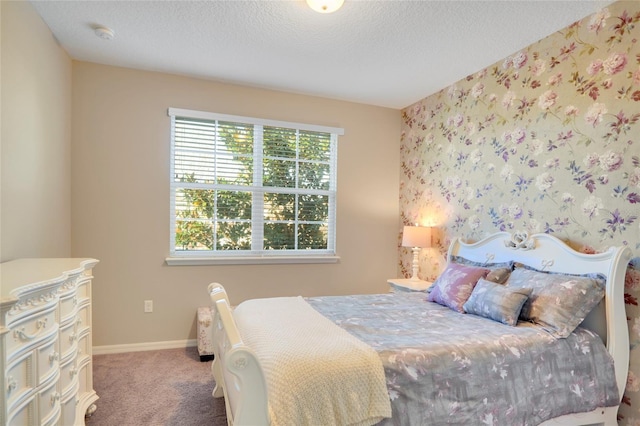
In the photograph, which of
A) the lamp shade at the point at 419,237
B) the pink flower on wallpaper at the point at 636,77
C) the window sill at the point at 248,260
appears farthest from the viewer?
the lamp shade at the point at 419,237

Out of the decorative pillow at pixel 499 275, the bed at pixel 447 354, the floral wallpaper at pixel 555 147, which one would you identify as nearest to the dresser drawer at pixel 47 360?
the bed at pixel 447 354

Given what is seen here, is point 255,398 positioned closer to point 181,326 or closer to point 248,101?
point 181,326

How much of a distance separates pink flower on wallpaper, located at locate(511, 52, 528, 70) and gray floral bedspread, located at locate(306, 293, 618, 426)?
6.64 ft

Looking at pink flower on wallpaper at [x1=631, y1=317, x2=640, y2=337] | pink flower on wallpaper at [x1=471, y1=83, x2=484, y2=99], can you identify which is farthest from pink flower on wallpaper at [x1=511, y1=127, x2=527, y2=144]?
pink flower on wallpaper at [x1=631, y1=317, x2=640, y2=337]

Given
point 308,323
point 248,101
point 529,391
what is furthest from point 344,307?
point 248,101

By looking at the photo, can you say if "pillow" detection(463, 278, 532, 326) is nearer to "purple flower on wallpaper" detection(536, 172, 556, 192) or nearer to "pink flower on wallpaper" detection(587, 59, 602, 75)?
"purple flower on wallpaper" detection(536, 172, 556, 192)

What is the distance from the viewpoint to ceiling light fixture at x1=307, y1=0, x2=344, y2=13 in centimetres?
211

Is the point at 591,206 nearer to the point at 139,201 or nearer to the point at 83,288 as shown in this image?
the point at 83,288

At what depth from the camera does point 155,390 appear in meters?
2.53

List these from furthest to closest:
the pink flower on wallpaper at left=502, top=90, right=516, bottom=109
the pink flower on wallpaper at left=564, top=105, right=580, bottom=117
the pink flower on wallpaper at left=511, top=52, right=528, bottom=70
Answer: the pink flower on wallpaper at left=502, top=90, right=516, bottom=109 → the pink flower on wallpaper at left=511, top=52, right=528, bottom=70 → the pink flower on wallpaper at left=564, top=105, right=580, bottom=117

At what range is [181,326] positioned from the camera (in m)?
3.39

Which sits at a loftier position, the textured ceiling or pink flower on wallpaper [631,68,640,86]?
the textured ceiling

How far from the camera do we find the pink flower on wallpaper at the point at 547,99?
254 centimetres

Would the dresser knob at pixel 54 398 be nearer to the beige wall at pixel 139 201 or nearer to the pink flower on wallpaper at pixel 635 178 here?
the beige wall at pixel 139 201
